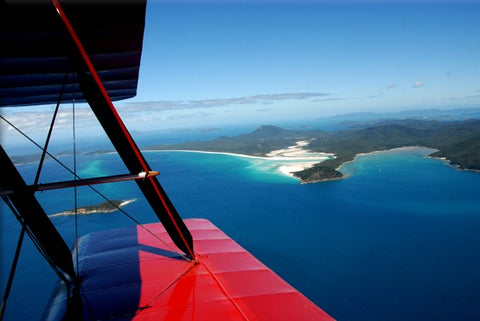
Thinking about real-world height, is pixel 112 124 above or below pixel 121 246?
above

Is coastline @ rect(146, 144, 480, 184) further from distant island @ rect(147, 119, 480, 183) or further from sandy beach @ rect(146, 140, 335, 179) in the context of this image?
distant island @ rect(147, 119, 480, 183)

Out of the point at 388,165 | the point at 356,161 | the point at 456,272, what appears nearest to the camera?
the point at 456,272

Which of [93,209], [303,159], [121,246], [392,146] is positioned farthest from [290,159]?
[121,246]

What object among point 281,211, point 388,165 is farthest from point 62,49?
point 388,165

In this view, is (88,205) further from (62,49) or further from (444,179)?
(444,179)

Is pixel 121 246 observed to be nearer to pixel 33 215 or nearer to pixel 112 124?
pixel 33 215

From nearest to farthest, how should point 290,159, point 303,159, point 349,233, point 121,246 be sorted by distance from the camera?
point 121,246
point 349,233
point 303,159
point 290,159

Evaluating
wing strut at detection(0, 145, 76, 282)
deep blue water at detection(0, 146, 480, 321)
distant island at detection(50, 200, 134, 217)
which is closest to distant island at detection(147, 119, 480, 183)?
deep blue water at detection(0, 146, 480, 321)
